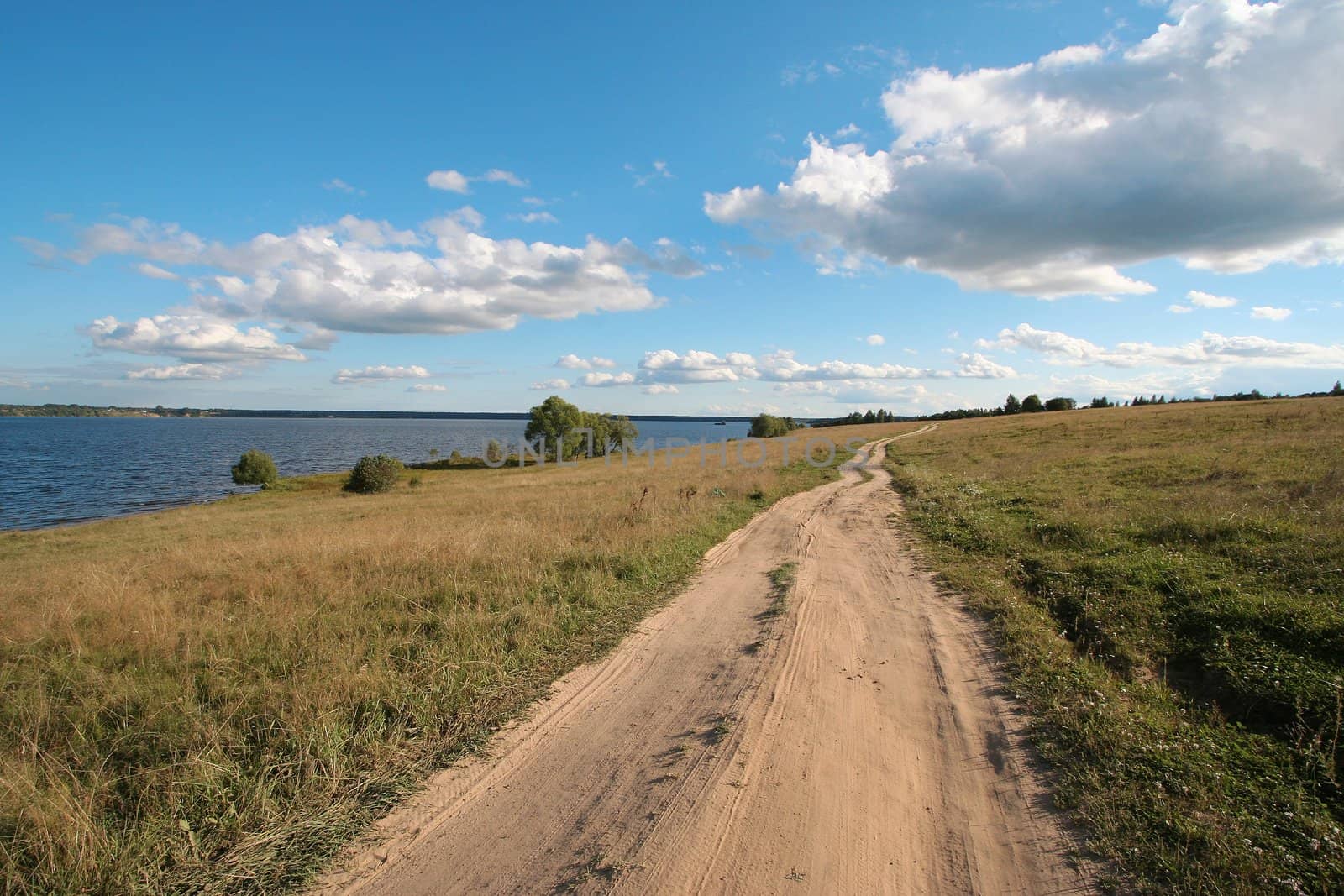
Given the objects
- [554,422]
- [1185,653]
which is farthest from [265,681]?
[554,422]

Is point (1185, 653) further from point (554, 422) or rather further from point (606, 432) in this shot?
point (606, 432)

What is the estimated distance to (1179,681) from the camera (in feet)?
20.5

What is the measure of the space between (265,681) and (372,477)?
47939 millimetres

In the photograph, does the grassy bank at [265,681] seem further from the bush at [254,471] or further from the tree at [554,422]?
the tree at [554,422]

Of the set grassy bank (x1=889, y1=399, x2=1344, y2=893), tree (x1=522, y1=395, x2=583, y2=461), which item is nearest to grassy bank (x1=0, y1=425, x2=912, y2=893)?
grassy bank (x1=889, y1=399, x2=1344, y2=893)

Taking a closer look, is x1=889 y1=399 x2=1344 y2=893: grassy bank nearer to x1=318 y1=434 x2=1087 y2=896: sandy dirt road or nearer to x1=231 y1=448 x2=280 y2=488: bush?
x1=318 y1=434 x2=1087 y2=896: sandy dirt road

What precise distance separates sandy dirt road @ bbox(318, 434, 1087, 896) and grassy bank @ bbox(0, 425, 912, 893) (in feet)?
1.99

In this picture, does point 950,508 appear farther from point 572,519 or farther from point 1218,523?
point 572,519

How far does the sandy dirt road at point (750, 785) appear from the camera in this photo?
12.4 ft

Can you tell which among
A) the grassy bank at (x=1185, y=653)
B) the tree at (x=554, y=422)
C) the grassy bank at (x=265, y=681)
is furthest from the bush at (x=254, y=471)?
the grassy bank at (x=1185, y=653)

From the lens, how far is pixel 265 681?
5.66 meters

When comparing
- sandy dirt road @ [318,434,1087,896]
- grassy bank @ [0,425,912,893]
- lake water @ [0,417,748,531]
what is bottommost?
lake water @ [0,417,748,531]

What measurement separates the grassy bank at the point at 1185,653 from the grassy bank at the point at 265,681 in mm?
5084

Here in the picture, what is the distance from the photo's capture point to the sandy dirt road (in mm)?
3766
